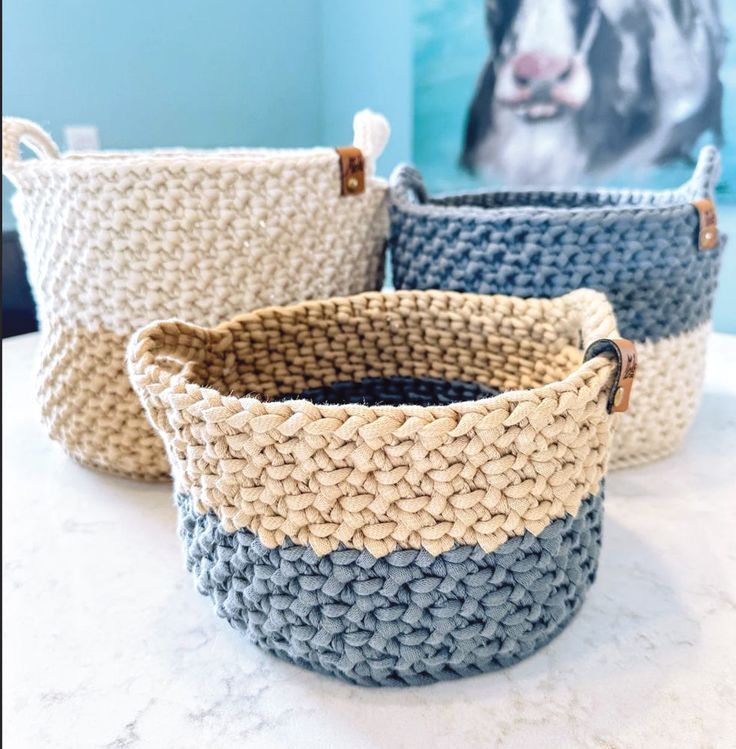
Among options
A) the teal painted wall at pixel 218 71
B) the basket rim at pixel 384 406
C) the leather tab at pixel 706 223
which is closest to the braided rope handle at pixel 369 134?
the basket rim at pixel 384 406

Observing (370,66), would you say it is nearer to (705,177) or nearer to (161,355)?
(705,177)

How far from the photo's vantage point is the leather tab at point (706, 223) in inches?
22.2

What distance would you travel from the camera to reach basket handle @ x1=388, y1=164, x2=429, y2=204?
631 millimetres

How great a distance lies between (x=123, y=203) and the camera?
20.7 inches

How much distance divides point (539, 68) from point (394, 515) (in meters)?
1.09

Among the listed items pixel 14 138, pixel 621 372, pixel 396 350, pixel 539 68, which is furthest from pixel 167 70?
pixel 621 372

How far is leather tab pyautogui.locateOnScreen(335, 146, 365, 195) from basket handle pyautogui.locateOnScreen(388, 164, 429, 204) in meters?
0.05

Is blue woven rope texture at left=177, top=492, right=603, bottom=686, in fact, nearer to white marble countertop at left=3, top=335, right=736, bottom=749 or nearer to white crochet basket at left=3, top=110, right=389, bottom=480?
white marble countertop at left=3, top=335, right=736, bottom=749

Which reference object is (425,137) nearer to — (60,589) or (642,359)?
(642,359)

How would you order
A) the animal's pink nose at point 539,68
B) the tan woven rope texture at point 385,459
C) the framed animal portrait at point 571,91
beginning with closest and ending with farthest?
the tan woven rope texture at point 385,459 < the framed animal portrait at point 571,91 < the animal's pink nose at point 539,68

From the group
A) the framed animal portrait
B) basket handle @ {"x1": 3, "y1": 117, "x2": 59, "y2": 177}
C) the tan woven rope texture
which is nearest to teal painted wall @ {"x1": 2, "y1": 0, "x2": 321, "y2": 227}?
the framed animal portrait

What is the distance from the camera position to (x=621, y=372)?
38 centimetres

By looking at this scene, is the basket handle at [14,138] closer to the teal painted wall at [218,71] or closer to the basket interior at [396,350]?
the basket interior at [396,350]

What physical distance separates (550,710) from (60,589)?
297 mm
